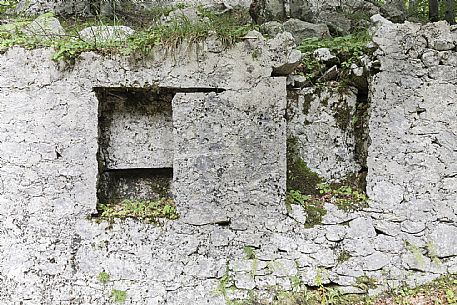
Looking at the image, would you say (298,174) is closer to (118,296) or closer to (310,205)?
(310,205)

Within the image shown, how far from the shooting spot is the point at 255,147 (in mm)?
4426

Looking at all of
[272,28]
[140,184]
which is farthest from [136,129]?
[272,28]

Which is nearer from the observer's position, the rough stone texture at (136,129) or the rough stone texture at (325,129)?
the rough stone texture at (136,129)

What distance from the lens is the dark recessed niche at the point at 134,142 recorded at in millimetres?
4785

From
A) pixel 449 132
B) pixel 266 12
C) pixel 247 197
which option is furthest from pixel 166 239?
pixel 266 12

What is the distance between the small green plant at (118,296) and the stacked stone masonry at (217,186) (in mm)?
59

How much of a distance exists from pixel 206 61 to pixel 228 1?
16.6 feet

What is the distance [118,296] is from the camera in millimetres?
4320

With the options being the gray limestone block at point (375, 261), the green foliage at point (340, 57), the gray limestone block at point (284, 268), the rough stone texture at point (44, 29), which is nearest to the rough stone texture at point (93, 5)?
the rough stone texture at point (44, 29)

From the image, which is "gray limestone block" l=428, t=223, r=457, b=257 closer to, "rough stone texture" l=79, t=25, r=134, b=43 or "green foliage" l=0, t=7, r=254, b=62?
"green foliage" l=0, t=7, r=254, b=62

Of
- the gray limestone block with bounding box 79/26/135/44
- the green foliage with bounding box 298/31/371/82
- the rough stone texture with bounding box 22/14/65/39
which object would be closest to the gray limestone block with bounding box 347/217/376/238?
the green foliage with bounding box 298/31/371/82

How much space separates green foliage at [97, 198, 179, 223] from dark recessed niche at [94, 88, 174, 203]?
274 mm

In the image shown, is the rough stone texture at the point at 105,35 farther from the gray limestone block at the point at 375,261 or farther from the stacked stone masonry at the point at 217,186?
the gray limestone block at the point at 375,261

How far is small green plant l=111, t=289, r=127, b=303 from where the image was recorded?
4.32 metres
